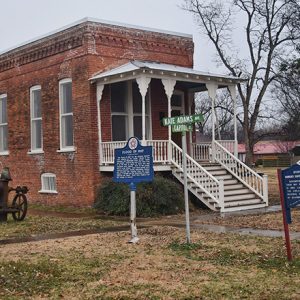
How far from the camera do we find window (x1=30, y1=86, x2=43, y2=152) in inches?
876

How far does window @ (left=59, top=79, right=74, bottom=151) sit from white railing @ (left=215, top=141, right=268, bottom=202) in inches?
214

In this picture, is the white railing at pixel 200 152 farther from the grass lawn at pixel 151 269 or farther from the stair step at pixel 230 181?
the grass lawn at pixel 151 269

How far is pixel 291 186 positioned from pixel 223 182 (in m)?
8.68

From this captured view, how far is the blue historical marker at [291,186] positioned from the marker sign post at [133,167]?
303 cm

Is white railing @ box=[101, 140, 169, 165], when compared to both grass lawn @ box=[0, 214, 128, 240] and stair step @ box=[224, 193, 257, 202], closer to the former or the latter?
stair step @ box=[224, 193, 257, 202]

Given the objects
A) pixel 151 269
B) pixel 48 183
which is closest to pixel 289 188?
pixel 151 269

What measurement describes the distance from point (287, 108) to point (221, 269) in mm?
32661

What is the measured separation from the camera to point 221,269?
841 cm

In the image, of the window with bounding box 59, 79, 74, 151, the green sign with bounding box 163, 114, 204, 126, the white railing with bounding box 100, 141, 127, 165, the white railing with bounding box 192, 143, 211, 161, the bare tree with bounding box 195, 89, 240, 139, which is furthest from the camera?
the bare tree with bounding box 195, 89, 240, 139

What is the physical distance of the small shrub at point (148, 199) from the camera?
16906mm

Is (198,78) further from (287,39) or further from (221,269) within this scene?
(287,39)

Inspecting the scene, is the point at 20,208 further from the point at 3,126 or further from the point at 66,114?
the point at 3,126

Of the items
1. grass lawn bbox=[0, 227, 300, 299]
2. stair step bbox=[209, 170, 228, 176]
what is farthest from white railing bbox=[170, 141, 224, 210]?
grass lawn bbox=[0, 227, 300, 299]

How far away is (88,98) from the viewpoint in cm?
1947
